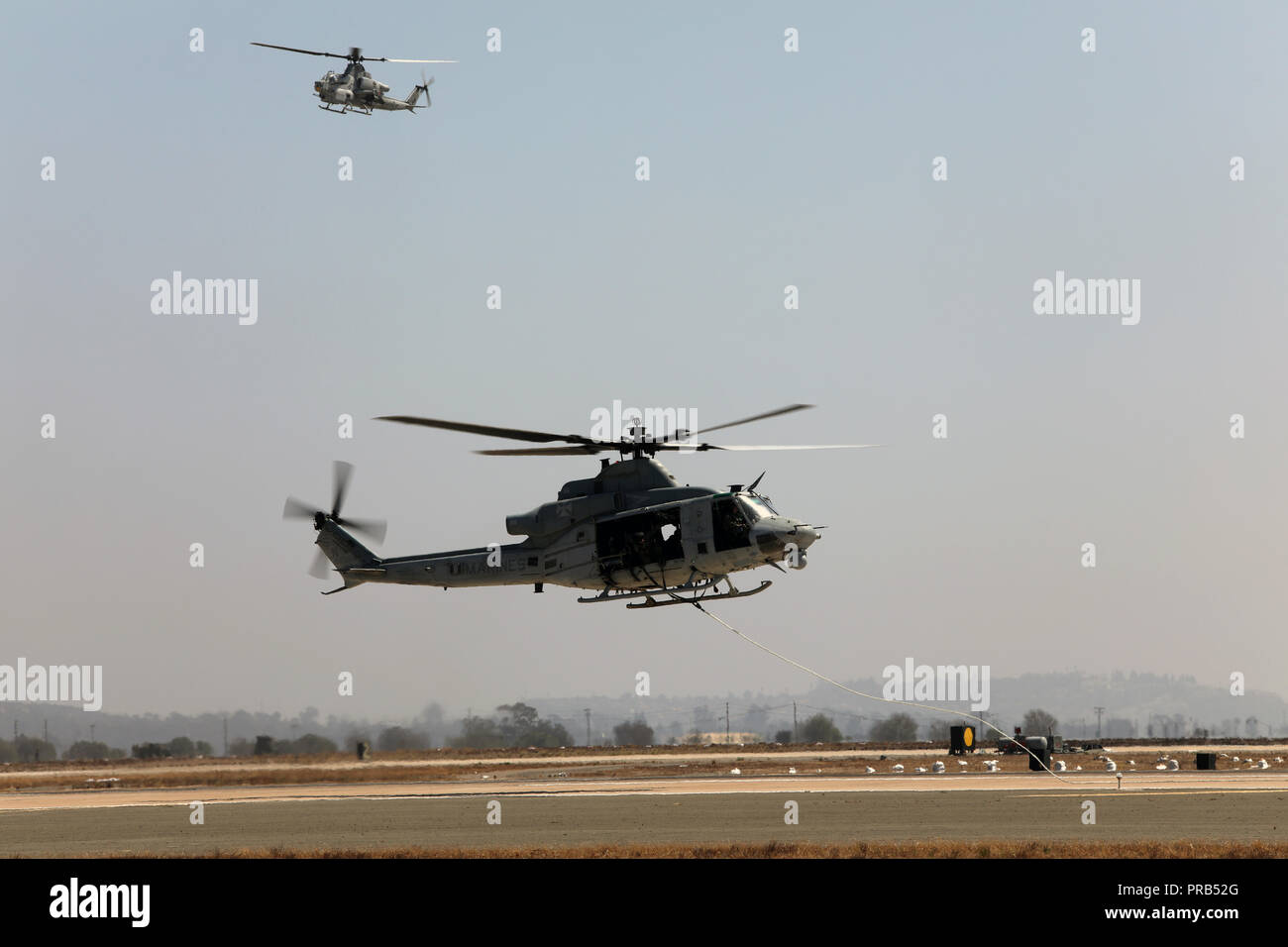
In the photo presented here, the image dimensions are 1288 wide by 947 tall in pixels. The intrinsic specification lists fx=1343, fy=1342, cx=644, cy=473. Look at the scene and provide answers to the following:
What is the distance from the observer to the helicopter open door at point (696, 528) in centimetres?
3688

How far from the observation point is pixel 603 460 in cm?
3934

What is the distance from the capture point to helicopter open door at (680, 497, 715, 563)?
36.9 m

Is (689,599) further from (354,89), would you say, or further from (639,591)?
(354,89)

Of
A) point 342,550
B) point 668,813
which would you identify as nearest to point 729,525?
point 668,813

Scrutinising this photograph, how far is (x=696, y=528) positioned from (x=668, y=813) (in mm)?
7842

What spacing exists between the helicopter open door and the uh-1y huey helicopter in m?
0.03

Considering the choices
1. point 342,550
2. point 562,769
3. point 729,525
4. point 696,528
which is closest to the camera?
point 729,525

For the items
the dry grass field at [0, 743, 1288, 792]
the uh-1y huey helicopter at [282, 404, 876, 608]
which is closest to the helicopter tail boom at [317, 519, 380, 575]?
the uh-1y huey helicopter at [282, 404, 876, 608]

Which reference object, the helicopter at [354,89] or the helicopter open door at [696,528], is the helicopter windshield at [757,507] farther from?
the helicopter at [354,89]

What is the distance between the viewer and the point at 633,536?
125ft

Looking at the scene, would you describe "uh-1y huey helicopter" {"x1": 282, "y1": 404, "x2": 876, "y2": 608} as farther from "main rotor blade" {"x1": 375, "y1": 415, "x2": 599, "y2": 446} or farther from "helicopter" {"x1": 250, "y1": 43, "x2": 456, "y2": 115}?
"helicopter" {"x1": 250, "y1": 43, "x2": 456, "y2": 115}

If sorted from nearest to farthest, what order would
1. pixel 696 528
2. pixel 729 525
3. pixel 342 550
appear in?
pixel 729 525 < pixel 696 528 < pixel 342 550

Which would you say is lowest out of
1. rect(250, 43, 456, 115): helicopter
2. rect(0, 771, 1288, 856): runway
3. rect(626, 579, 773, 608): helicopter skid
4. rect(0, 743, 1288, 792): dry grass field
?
A: rect(0, 743, 1288, 792): dry grass field
